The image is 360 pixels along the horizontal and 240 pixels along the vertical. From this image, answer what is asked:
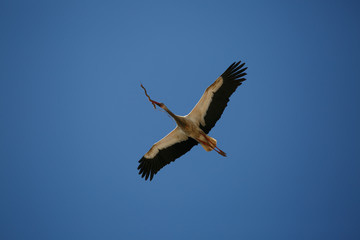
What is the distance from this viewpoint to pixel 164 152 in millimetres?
10008

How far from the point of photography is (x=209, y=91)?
9.02 m

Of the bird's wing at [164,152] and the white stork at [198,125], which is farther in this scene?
the bird's wing at [164,152]

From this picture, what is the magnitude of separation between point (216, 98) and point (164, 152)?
236cm

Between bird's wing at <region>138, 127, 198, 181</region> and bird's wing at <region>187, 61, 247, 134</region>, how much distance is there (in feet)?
2.59

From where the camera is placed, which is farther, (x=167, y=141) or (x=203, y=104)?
(x=167, y=141)

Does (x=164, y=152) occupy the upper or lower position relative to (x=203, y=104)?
lower

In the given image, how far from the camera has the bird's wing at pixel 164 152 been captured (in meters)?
9.89

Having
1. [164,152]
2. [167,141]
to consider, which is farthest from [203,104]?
[164,152]

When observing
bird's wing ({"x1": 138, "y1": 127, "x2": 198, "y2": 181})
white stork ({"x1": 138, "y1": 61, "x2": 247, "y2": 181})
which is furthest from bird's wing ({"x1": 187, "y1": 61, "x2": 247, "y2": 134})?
bird's wing ({"x1": 138, "y1": 127, "x2": 198, "y2": 181})

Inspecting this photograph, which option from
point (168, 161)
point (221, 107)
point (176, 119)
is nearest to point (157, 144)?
point (168, 161)

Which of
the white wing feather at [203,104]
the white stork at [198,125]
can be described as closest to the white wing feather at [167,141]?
the white stork at [198,125]

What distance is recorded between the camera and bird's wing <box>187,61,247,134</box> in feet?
29.0

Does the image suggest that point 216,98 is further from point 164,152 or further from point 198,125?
point 164,152

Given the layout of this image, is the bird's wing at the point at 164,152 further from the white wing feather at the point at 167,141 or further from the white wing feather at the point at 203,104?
the white wing feather at the point at 203,104
